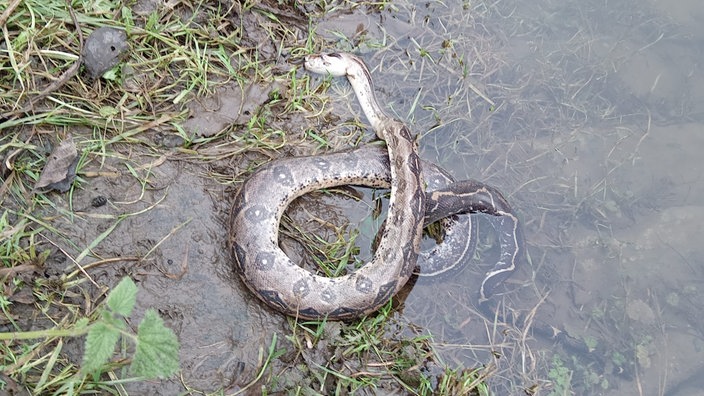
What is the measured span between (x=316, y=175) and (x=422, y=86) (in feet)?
6.35

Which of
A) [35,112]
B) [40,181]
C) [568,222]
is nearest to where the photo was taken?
[40,181]

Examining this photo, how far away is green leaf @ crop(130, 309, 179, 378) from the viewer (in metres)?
3.07

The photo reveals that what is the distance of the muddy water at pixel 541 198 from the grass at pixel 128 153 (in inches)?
7.6

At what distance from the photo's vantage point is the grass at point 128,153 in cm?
443

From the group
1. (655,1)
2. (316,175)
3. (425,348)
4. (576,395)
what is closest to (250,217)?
(316,175)

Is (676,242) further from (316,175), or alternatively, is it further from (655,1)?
(316,175)

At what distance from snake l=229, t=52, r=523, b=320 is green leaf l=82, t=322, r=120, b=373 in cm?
193

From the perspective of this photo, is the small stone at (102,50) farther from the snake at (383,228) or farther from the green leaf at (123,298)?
the green leaf at (123,298)

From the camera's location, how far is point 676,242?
253 inches

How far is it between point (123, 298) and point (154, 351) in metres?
0.34

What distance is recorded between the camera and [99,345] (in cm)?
305

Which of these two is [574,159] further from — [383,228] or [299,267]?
[299,267]

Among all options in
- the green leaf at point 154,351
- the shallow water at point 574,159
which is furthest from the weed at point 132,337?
the shallow water at point 574,159

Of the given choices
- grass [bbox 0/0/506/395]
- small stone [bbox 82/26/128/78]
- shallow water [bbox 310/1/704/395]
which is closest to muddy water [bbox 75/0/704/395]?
shallow water [bbox 310/1/704/395]
